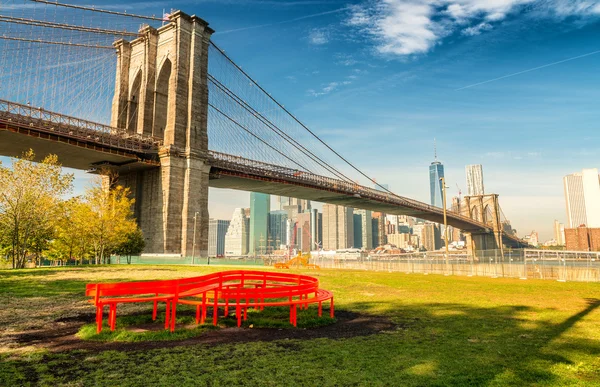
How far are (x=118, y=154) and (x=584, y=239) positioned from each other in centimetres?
12793

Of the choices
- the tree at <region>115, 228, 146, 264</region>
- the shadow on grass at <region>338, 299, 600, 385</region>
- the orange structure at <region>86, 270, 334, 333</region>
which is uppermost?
the tree at <region>115, 228, 146, 264</region>

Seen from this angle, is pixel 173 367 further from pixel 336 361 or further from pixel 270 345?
pixel 336 361

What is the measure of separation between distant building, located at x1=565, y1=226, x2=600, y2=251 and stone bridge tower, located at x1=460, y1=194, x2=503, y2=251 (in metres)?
25.5

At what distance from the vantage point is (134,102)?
52938 millimetres

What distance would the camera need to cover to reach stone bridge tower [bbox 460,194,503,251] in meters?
→ 108

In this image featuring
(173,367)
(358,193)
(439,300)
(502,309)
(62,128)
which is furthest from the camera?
(358,193)

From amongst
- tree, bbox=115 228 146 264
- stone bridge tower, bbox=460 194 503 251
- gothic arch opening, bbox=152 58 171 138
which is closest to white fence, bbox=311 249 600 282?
tree, bbox=115 228 146 264

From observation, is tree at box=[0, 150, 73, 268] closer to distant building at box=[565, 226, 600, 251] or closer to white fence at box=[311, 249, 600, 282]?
white fence at box=[311, 249, 600, 282]

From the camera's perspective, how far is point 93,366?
549 cm

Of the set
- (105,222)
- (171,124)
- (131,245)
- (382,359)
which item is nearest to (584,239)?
(171,124)

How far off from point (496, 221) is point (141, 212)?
9649 centimetres

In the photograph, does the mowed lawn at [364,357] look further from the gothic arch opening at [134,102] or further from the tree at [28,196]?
the gothic arch opening at [134,102]

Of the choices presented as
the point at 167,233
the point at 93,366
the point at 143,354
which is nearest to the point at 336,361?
the point at 143,354

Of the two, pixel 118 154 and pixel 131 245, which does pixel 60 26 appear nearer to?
pixel 118 154
